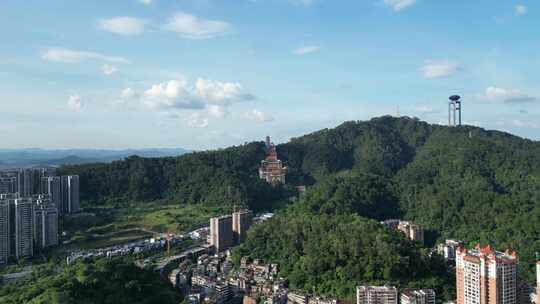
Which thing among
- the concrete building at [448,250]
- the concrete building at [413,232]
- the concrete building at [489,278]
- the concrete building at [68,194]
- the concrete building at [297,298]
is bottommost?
the concrete building at [297,298]

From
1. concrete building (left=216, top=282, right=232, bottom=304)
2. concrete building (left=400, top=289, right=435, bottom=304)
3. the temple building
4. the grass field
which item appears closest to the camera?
concrete building (left=400, top=289, right=435, bottom=304)

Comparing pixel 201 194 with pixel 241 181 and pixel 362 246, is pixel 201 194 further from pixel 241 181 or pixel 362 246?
pixel 362 246

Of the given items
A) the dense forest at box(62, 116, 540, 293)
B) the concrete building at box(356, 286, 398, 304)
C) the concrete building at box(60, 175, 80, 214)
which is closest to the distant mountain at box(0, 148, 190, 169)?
the dense forest at box(62, 116, 540, 293)

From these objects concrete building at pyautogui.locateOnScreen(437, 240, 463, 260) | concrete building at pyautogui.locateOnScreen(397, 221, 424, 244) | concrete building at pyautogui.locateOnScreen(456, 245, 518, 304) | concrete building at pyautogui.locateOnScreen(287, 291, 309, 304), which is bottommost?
concrete building at pyautogui.locateOnScreen(287, 291, 309, 304)

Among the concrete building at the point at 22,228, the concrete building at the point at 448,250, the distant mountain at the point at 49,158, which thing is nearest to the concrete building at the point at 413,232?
the concrete building at the point at 448,250

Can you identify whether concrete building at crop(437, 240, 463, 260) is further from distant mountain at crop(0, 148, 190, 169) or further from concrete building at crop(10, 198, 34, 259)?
distant mountain at crop(0, 148, 190, 169)

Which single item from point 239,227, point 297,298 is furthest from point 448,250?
point 239,227

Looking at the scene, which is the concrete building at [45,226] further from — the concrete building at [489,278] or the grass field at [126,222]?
the concrete building at [489,278]
